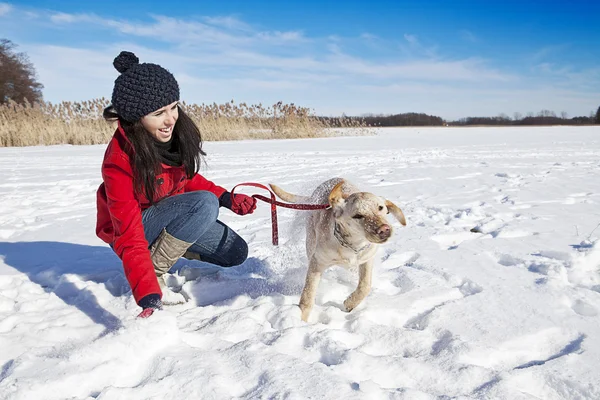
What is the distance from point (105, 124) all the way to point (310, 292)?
13913 millimetres

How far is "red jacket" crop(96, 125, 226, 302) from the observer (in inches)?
84.0

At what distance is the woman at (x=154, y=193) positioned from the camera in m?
2.29

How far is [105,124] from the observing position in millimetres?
14391

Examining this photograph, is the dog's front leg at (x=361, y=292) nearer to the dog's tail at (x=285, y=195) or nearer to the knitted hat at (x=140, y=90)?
the dog's tail at (x=285, y=195)

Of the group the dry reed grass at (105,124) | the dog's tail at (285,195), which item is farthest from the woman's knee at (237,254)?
the dry reed grass at (105,124)

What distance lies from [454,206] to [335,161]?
452 cm

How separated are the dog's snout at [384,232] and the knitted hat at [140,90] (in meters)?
1.37

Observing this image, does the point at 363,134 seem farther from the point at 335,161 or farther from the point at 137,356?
the point at 137,356

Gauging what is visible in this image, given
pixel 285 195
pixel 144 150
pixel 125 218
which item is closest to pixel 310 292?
pixel 285 195

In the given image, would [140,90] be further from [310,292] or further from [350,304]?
[350,304]

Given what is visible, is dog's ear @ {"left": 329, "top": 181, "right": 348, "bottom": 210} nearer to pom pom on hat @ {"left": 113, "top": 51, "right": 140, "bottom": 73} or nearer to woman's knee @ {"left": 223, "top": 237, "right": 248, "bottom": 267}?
woman's knee @ {"left": 223, "top": 237, "right": 248, "bottom": 267}

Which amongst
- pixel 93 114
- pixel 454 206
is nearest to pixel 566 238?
pixel 454 206

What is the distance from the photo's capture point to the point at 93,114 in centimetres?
1454

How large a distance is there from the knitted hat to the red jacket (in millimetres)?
156
